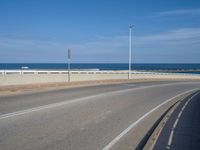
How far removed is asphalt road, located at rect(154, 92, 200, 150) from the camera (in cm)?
638

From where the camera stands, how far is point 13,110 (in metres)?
10.8

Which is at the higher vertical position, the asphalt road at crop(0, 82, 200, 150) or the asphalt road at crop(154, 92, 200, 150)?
the asphalt road at crop(0, 82, 200, 150)

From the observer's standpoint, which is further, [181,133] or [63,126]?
[63,126]

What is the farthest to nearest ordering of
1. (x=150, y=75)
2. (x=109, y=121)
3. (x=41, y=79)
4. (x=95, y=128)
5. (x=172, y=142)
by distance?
(x=150, y=75) → (x=41, y=79) → (x=109, y=121) → (x=95, y=128) → (x=172, y=142)

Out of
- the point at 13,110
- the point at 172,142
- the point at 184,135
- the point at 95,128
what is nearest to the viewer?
the point at 172,142

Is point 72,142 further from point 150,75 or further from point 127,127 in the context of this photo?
point 150,75

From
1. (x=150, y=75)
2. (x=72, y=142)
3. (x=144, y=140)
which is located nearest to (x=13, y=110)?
(x=72, y=142)

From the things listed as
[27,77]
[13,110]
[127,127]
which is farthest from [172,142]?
[27,77]

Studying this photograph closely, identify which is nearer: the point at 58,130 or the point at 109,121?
the point at 58,130

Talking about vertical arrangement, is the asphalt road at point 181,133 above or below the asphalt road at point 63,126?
below

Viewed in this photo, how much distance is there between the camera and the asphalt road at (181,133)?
251 inches

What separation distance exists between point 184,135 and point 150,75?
43.1m

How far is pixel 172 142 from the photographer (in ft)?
21.8

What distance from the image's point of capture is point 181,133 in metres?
7.56
